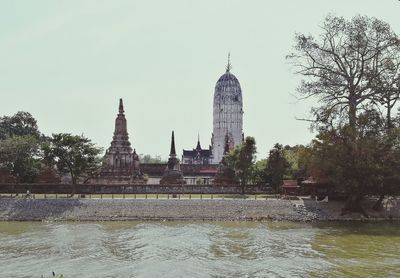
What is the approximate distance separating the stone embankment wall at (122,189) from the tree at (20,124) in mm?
49056

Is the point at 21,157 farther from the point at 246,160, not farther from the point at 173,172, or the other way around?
the point at 246,160

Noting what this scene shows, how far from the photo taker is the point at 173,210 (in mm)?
49031

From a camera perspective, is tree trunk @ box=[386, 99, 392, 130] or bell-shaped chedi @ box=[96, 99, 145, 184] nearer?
tree trunk @ box=[386, 99, 392, 130]

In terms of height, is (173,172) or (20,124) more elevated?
(20,124)

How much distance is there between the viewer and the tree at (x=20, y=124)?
10838 centimetres

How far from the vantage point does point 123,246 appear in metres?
34.0


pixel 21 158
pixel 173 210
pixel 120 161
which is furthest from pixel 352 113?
pixel 21 158

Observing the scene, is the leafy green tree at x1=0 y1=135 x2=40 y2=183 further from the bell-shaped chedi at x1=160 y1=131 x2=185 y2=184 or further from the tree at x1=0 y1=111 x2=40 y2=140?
the tree at x1=0 y1=111 x2=40 y2=140

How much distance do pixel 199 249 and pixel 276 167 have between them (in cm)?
3275

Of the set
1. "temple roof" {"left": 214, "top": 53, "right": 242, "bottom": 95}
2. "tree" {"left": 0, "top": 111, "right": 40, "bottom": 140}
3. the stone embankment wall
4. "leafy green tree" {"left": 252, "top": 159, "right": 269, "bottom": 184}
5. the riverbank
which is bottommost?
the riverbank

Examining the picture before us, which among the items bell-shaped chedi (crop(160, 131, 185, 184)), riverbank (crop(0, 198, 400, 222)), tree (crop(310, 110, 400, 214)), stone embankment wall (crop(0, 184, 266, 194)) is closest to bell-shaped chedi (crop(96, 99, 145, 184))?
bell-shaped chedi (crop(160, 131, 185, 184))

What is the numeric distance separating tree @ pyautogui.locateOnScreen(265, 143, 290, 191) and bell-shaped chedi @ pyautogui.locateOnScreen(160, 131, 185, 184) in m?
14.7

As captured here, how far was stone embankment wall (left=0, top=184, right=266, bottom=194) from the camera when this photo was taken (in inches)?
2395

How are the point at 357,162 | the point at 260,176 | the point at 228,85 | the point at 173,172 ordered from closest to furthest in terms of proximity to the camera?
the point at 357,162 → the point at 260,176 → the point at 173,172 → the point at 228,85
